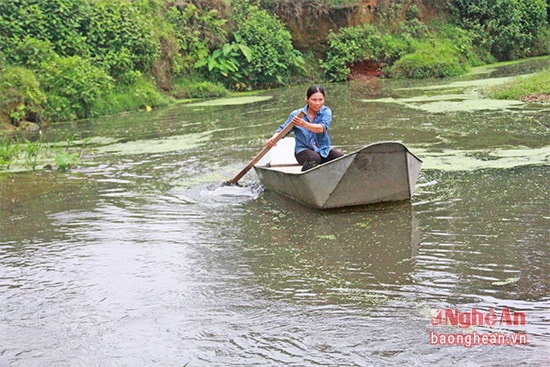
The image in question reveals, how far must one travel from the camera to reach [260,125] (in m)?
13.8

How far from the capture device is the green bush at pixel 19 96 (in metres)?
15.1

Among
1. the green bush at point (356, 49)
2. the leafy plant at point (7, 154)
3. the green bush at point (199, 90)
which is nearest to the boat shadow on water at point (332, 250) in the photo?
the leafy plant at point (7, 154)

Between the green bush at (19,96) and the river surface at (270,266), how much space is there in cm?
541

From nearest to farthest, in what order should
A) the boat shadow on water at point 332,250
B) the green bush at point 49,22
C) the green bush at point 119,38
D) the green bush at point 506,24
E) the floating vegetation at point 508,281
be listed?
the floating vegetation at point 508,281, the boat shadow on water at point 332,250, the green bush at point 49,22, the green bush at point 119,38, the green bush at point 506,24

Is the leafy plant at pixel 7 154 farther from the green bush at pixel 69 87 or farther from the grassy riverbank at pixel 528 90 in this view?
the grassy riverbank at pixel 528 90

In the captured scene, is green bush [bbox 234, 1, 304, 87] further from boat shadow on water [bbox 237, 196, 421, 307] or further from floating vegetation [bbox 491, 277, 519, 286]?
floating vegetation [bbox 491, 277, 519, 286]

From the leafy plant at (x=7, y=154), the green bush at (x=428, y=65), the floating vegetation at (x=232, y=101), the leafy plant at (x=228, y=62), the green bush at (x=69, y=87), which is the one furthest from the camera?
the green bush at (x=428, y=65)

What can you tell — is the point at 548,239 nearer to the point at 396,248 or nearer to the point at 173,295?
the point at 396,248

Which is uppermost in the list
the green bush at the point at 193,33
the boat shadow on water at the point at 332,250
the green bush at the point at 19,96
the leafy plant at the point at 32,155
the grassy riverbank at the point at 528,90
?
the green bush at the point at 193,33

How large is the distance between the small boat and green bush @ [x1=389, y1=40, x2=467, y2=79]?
16.8 metres

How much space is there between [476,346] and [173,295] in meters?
1.99

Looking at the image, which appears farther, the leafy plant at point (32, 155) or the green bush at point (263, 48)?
the green bush at point (263, 48)

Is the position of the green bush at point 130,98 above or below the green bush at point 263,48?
below

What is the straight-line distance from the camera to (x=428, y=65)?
75.9 feet
